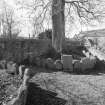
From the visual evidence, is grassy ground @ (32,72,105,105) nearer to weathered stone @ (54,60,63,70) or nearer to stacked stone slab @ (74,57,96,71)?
weathered stone @ (54,60,63,70)

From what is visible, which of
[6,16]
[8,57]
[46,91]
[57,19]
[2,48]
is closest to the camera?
[46,91]

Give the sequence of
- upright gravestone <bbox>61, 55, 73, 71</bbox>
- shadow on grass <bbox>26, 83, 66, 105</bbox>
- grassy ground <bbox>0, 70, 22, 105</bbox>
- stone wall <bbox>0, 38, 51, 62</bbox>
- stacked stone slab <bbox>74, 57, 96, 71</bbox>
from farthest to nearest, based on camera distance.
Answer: stone wall <bbox>0, 38, 51, 62</bbox>
stacked stone slab <bbox>74, 57, 96, 71</bbox>
upright gravestone <bbox>61, 55, 73, 71</bbox>
shadow on grass <bbox>26, 83, 66, 105</bbox>
grassy ground <bbox>0, 70, 22, 105</bbox>

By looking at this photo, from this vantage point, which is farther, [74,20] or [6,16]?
[6,16]

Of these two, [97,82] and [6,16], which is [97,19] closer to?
[97,82]

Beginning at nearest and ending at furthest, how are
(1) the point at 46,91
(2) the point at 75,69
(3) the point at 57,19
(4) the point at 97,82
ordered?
(1) the point at 46,91, (4) the point at 97,82, (2) the point at 75,69, (3) the point at 57,19

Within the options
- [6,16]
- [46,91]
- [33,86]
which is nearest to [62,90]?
[46,91]

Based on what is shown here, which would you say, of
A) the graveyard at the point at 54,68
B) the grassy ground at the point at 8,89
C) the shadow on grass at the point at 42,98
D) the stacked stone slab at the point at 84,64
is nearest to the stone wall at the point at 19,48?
the graveyard at the point at 54,68

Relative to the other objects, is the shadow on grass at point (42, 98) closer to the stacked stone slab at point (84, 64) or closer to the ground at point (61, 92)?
the ground at point (61, 92)

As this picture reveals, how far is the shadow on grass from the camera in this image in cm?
354

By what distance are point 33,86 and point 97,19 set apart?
25.4ft

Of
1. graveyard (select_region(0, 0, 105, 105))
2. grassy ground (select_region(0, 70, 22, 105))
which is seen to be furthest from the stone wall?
grassy ground (select_region(0, 70, 22, 105))

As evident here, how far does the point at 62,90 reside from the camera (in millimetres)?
4355

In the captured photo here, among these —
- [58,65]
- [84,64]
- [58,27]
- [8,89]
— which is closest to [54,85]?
[8,89]

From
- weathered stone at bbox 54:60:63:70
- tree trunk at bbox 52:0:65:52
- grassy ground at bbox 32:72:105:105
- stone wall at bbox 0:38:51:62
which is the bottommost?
grassy ground at bbox 32:72:105:105
